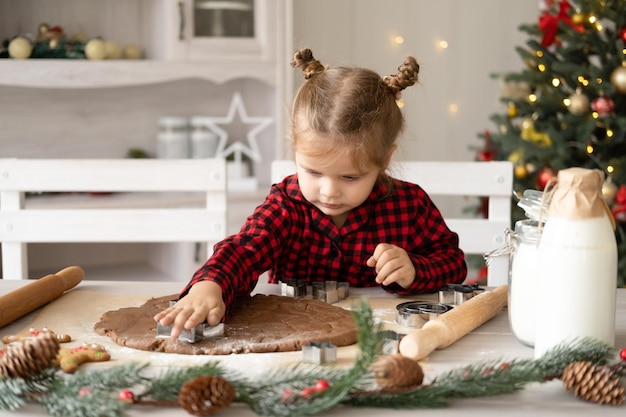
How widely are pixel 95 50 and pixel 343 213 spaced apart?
5.67 ft

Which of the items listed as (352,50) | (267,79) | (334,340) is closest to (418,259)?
(334,340)

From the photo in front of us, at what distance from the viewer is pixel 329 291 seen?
1.26m

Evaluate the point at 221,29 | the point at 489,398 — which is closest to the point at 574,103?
the point at 221,29

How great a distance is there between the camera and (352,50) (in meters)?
3.69

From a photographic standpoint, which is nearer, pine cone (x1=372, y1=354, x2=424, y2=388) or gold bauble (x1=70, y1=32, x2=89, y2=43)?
pine cone (x1=372, y1=354, x2=424, y2=388)

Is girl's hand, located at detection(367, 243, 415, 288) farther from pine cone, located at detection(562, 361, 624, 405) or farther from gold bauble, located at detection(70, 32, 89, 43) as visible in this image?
gold bauble, located at detection(70, 32, 89, 43)

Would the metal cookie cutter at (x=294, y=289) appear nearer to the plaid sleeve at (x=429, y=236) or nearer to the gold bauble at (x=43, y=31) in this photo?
the plaid sleeve at (x=429, y=236)

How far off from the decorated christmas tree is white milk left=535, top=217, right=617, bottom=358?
189 centimetres

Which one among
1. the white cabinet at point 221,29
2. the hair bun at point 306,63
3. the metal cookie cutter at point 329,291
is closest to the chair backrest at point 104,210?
the hair bun at point 306,63

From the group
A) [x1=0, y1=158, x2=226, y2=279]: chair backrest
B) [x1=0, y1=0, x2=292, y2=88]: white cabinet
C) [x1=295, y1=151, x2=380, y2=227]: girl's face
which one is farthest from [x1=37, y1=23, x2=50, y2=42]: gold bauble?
[x1=295, y1=151, x2=380, y2=227]: girl's face

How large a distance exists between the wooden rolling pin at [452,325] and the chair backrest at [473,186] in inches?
21.2

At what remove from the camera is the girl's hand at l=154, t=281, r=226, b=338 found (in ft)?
3.34

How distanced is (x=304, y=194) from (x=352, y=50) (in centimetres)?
241

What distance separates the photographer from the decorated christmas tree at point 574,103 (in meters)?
2.76
